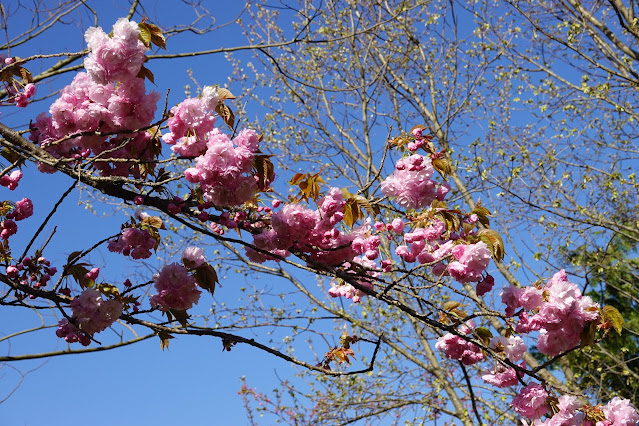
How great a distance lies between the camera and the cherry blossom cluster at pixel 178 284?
6.22 ft

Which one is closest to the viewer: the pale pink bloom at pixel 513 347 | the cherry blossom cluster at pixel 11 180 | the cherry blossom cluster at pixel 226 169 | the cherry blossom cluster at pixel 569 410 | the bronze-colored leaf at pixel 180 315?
the cherry blossom cluster at pixel 226 169

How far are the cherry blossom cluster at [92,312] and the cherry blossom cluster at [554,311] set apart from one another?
1423 mm

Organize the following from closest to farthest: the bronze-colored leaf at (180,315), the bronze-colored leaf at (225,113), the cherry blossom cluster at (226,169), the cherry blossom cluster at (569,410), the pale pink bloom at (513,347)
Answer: the cherry blossom cluster at (226,169)
the bronze-colored leaf at (225,113)
the bronze-colored leaf at (180,315)
the cherry blossom cluster at (569,410)
the pale pink bloom at (513,347)

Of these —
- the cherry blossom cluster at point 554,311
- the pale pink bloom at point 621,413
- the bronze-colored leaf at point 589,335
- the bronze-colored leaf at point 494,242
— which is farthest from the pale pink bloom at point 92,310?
the pale pink bloom at point 621,413

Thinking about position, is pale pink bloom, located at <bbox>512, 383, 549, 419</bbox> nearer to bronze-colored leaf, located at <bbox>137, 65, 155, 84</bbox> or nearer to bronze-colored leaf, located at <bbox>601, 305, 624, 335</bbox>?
bronze-colored leaf, located at <bbox>601, 305, 624, 335</bbox>

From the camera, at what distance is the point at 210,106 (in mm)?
1764

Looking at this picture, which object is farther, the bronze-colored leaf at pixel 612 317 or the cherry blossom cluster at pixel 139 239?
the cherry blossom cluster at pixel 139 239

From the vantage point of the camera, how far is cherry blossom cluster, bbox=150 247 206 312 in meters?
1.90

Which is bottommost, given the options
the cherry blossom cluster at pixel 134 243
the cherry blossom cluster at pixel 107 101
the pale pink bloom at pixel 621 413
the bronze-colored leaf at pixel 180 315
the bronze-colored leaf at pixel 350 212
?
the pale pink bloom at pixel 621 413

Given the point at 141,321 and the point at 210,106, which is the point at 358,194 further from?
the point at 141,321

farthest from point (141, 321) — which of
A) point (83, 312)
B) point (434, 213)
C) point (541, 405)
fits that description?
point (541, 405)

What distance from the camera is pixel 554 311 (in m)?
2.04

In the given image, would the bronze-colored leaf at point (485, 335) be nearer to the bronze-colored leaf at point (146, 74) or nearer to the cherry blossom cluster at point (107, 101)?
the cherry blossom cluster at point (107, 101)

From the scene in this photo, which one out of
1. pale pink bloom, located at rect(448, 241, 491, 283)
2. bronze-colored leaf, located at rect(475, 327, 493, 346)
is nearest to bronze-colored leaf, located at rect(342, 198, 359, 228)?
pale pink bloom, located at rect(448, 241, 491, 283)
